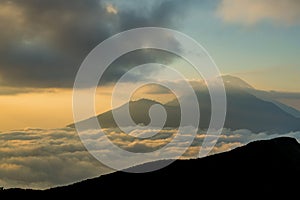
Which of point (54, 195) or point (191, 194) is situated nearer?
point (191, 194)

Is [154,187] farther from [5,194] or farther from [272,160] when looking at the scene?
[5,194]

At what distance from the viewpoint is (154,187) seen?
11650 cm

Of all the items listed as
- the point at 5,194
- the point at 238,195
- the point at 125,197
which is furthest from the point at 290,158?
the point at 5,194

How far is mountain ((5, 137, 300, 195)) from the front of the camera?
108 meters

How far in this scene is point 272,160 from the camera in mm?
119125

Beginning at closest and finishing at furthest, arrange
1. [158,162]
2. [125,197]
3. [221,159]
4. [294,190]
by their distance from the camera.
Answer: [294,190]
[125,197]
[221,159]
[158,162]

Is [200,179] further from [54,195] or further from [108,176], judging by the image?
[54,195]

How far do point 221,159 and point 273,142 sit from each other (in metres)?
16.6

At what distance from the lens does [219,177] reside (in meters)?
115

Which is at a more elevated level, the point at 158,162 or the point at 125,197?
the point at 158,162

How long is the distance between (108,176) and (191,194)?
33.6 meters

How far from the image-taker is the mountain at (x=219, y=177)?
10838 cm

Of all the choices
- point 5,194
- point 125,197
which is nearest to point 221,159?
point 125,197

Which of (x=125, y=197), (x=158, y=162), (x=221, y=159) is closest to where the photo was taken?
(x=125, y=197)
